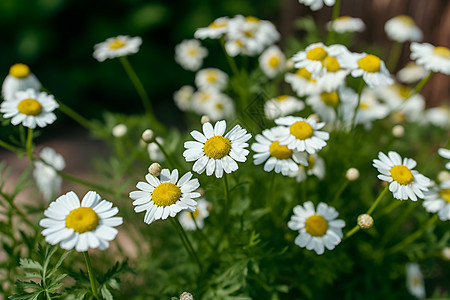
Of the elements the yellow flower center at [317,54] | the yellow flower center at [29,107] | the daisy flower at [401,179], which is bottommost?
the daisy flower at [401,179]

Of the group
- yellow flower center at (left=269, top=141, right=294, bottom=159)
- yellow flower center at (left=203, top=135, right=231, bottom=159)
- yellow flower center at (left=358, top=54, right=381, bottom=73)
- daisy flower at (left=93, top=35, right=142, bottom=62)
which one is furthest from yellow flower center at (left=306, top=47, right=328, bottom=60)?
daisy flower at (left=93, top=35, right=142, bottom=62)

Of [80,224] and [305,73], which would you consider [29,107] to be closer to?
[80,224]

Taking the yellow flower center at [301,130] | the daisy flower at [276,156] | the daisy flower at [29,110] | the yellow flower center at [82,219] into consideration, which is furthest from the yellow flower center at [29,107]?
the yellow flower center at [301,130]

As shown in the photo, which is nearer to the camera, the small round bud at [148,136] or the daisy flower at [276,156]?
the daisy flower at [276,156]

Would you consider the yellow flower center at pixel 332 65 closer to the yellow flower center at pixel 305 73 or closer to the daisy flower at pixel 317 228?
the yellow flower center at pixel 305 73

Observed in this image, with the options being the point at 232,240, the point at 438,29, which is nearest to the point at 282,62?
the point at 232,240

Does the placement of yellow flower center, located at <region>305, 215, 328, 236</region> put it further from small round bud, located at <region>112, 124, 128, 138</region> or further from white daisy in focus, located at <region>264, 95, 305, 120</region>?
small round bud, located at <region>112, 124, 128, 138</region>
